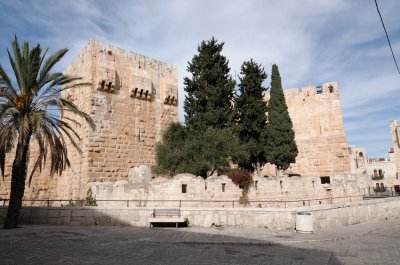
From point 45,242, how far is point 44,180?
12306 mm

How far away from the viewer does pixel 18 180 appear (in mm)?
9492

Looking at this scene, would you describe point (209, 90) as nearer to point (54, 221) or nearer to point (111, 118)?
point (111, 118)

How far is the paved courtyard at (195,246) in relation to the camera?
219 inches

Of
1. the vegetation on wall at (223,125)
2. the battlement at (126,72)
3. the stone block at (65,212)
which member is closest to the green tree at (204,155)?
the vegetation on wall at (223,125)

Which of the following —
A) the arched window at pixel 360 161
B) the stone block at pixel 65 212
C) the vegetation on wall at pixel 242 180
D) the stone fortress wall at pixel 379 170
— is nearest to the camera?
the stone block at pixel 65 212

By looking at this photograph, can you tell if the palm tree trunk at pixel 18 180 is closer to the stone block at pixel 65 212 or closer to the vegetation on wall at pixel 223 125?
the stone block at pixel 65 212

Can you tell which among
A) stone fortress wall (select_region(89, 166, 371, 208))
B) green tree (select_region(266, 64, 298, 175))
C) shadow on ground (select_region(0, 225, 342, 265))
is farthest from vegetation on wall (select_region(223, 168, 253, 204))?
shadow on ground (select_region(0, 225, 342, 265))

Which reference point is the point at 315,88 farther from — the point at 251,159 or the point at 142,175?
the point at 142,175

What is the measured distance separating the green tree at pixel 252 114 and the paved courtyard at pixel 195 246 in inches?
370

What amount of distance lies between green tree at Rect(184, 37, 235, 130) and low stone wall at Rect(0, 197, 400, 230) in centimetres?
787

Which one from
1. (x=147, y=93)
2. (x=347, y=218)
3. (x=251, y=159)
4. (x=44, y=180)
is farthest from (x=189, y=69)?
(x=347, y=218)

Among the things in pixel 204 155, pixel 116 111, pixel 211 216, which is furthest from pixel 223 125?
pixel 211 216

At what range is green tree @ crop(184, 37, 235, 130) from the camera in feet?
55.9

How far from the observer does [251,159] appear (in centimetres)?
1853
